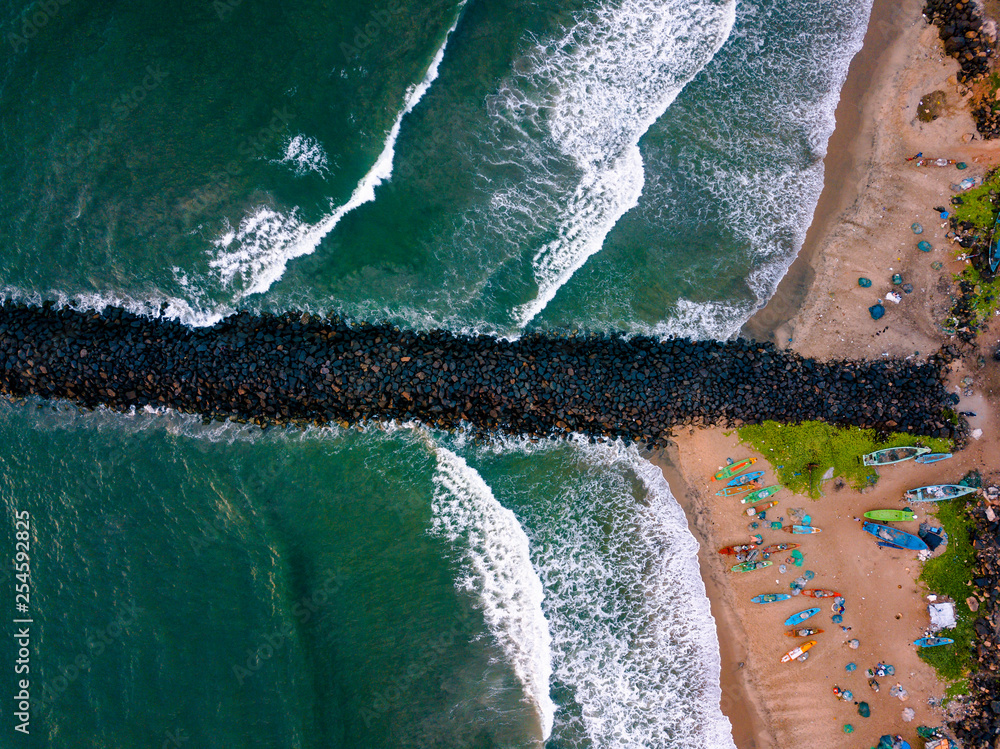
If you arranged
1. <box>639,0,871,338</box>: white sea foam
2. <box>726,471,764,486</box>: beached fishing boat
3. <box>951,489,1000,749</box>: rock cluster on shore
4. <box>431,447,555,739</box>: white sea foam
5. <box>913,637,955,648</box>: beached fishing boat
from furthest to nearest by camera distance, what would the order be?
<box>639,0,871,338</box>: white sea foam
<box>726,471,764,486</box>: beached fishing boat
<box>913,637,955,648</box>: beached fishing boat
<box>951,489,1000,749</box>: rock cluster on shore
<box>431,447,555,739</box>: white sea foam

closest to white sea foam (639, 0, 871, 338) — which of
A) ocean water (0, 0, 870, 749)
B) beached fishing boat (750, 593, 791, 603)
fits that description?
ocean water (0, 0, 870, 749)

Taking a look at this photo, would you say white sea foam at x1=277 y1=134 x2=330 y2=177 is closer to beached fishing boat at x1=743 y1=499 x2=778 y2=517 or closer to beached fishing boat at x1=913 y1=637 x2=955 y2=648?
beached fishing boat at x1=743 y1=499 x2=778 y2=517

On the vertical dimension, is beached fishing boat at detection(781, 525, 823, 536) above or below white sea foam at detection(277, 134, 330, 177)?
below

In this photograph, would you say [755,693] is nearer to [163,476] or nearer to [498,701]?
[498,701]

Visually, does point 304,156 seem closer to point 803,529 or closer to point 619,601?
point 619,601

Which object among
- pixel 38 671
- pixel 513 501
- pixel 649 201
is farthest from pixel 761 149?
pixel 38 671

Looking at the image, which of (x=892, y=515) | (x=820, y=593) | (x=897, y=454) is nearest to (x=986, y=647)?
(x=892, y=515)

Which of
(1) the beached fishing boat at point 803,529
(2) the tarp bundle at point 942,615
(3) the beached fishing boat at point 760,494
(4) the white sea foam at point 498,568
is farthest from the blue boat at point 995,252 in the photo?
(4) the white sea foam at point 498,568
